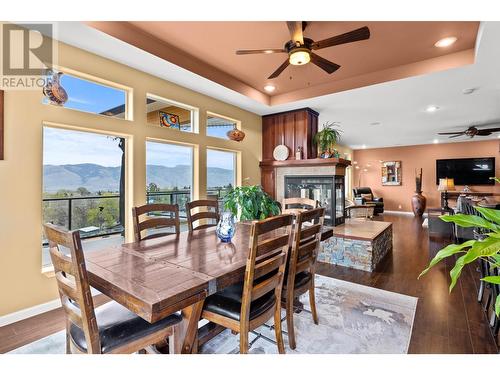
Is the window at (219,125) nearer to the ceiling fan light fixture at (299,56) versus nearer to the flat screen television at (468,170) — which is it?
the ceiling fan light fixture at (299,56)

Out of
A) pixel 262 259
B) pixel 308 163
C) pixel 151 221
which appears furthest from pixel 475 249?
pixel 308 163

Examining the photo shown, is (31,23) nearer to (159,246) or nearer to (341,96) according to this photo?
(159,246)

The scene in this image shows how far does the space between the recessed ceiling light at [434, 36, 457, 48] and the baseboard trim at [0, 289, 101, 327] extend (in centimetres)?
490

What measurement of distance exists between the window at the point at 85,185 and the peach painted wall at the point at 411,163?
9707 mm

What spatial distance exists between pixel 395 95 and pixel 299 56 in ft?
8.29

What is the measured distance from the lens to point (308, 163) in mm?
4629

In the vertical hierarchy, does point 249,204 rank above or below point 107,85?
below

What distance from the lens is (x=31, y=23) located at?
232cm

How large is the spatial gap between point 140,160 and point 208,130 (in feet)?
4.47

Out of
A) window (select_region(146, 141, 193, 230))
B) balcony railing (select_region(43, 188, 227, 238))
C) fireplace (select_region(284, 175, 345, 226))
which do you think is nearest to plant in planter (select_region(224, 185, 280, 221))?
window (select_region(146, 141, 193, 230))

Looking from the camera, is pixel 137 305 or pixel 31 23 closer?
pixel 137 305

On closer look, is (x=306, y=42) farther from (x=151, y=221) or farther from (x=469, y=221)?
(x=151, y=221)

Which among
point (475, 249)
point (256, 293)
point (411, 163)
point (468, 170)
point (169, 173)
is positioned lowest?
point (256, 293)
